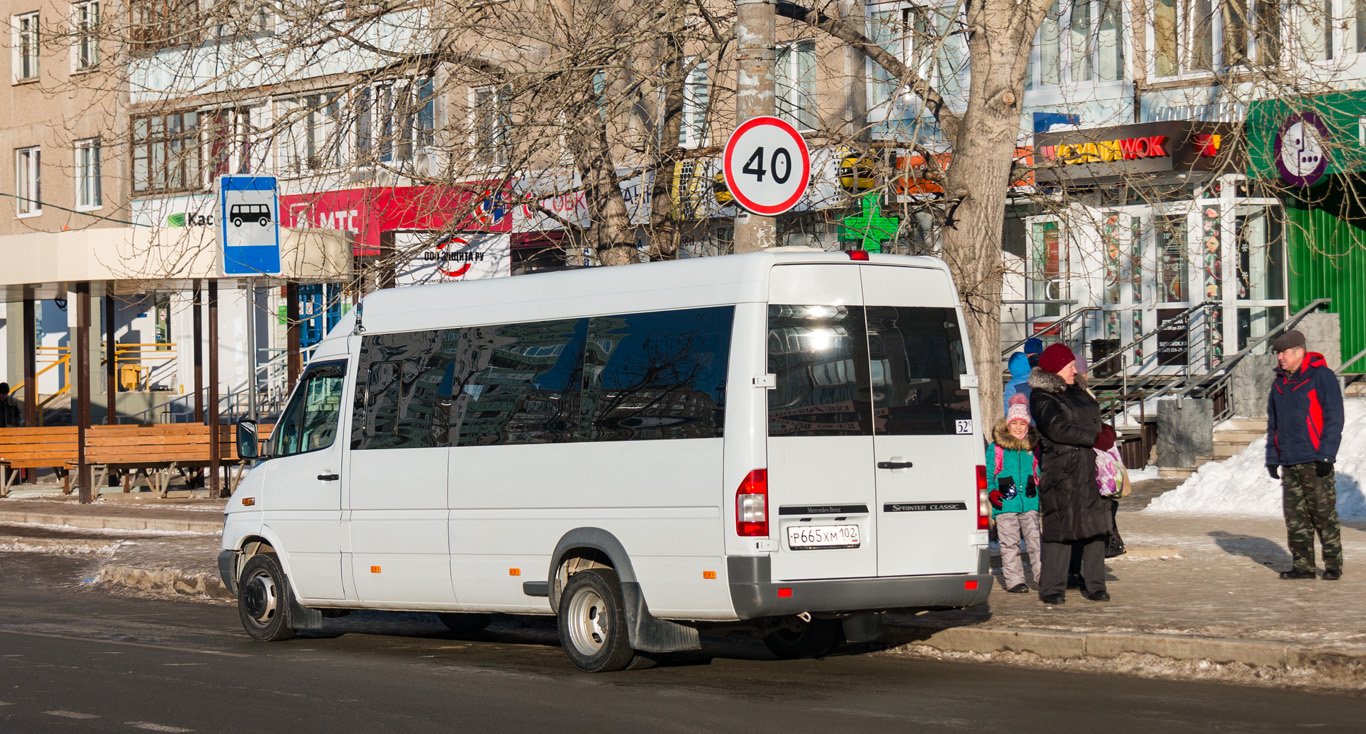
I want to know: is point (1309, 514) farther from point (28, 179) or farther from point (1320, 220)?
point (28, 179)

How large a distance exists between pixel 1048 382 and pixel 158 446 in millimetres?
18754

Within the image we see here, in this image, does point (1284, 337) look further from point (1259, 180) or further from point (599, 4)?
point (599, 4)

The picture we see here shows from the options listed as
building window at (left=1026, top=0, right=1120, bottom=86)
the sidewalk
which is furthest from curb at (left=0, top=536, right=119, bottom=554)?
building window at (left=1026, top=0, right=1120, bottom=86)

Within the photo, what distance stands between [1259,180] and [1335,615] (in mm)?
4826

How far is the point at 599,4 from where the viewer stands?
629 inches

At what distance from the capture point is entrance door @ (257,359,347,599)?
1150 centimetres

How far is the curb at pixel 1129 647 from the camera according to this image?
8719mm

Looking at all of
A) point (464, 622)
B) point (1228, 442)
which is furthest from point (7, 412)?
point (464, 622)

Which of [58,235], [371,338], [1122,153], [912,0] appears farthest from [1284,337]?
[58,235]

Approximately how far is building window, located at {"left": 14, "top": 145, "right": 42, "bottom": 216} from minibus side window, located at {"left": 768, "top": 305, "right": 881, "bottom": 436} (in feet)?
114

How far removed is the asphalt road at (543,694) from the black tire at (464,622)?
30cm

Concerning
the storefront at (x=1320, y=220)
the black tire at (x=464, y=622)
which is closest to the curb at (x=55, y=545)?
the black tire at (x=464, y=622)

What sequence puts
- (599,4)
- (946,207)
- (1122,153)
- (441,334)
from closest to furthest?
(441,334), (946,207), (599,4), (1122,153)

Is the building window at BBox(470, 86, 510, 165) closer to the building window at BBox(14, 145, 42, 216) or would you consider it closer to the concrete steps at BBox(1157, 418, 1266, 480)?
the concrete steps at BBox(1157, 418, 1266, 480)
